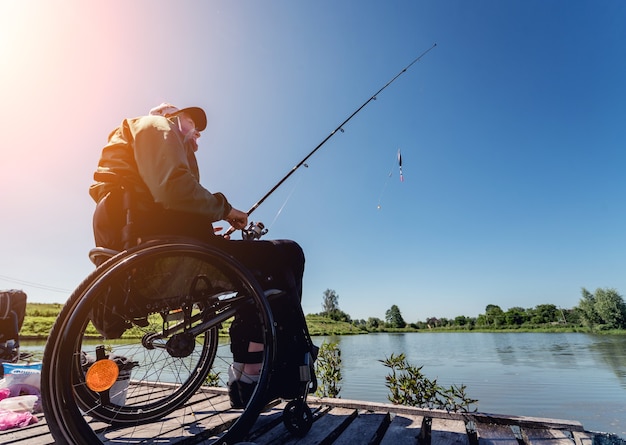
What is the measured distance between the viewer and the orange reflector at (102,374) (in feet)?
4.42

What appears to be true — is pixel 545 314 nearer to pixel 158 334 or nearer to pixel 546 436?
pixel 546 436

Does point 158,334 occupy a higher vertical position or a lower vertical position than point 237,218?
lower

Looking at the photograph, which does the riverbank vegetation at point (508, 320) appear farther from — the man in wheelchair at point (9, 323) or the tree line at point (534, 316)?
the man in wheelchair at point (9, 323)

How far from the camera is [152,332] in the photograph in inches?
73.9

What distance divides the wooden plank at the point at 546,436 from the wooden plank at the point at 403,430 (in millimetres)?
562

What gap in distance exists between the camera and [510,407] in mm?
9719

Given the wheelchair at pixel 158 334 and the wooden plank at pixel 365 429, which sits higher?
the wheelchair at pixel 158 334

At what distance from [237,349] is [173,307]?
0.46m

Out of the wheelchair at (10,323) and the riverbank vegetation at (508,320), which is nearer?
the wheelchair at (10,323)

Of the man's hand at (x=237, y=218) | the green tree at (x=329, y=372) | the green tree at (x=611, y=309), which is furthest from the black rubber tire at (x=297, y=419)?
the green tree at (x=611, y=309)

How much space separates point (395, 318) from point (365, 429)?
357 feet

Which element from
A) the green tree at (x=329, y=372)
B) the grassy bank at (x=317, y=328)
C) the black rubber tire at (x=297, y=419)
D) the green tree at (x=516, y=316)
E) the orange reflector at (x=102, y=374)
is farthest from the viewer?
the green tree at (x=516, y=316)

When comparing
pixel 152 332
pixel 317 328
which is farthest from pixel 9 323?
pixel 317 328

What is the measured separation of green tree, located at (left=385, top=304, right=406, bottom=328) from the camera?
100062mm
